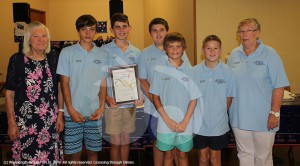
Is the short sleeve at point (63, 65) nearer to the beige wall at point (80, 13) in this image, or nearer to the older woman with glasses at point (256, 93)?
the older woman with glasses at point (256, 93)

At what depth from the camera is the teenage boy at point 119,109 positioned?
3.30 m

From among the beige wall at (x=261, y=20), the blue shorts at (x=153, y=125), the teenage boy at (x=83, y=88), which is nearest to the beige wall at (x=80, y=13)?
the beige wall at (x=261, y=20)

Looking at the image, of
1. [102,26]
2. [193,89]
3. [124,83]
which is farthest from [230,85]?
[102,26]

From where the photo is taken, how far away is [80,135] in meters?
3.08

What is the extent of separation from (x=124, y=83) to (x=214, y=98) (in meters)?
1.02

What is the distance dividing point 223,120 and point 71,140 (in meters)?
1.57

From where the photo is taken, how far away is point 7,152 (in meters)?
4.83

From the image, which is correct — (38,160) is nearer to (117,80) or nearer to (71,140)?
(71,140)

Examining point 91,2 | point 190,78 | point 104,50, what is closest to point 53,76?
point 104,50

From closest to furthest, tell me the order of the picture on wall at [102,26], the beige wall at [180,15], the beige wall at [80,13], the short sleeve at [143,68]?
the short sleeve at [143,68]
the beige wall at [180,15]
the picture on wall at [102,26]
the beige wall at [80,13]

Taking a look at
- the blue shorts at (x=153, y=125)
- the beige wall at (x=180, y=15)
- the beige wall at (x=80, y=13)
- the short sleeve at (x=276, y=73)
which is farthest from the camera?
the beige wall at (x=80, y=13)

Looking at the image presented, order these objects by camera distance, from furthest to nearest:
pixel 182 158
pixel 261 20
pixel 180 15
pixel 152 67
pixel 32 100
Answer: pixel 180 15 < pixel 261 20 < pixel 152 67 < pixel 182 158 < pixel 32 100

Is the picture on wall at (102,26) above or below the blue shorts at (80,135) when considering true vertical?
above

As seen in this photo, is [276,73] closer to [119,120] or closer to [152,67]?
[152,67]
